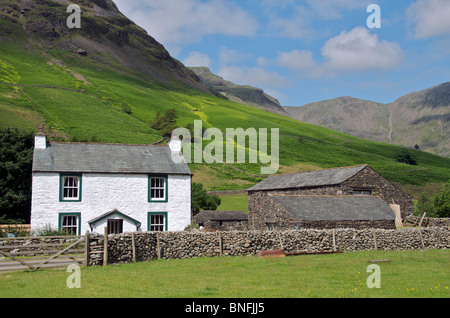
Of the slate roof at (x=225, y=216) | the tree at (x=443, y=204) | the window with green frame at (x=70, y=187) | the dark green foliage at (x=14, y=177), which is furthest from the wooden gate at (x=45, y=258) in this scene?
Result: the tree at (x=443, y=204)

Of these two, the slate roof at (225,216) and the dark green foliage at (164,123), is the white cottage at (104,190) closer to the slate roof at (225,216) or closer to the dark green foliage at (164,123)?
the slate roof at (225,216)

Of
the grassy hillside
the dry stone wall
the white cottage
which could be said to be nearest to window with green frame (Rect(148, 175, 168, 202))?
the white cottage

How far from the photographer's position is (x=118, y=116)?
128625 millimetres

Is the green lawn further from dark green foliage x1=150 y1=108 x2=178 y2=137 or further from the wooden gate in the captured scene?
dark green foliage x1=150 y1=108 x2=178 y2=137

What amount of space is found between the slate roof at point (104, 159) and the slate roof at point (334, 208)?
8822mm

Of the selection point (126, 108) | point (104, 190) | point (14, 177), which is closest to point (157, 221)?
point (104, 190)

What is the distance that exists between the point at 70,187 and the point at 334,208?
19.8 m

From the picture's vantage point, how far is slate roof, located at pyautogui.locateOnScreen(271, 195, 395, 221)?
31.6 metres

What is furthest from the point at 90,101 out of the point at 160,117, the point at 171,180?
the point at 171,180

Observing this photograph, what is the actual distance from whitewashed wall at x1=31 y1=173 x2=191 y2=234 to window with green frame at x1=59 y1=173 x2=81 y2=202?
0.83 feet

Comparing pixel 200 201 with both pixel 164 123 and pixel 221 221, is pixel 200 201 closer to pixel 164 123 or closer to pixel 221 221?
pixel 221 221

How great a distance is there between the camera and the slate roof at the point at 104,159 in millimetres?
32688

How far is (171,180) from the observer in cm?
3444
